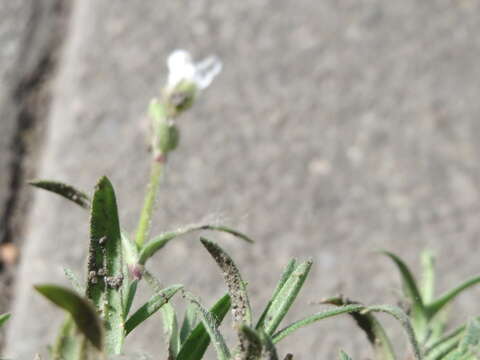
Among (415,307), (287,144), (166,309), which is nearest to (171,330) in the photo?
(166,309)

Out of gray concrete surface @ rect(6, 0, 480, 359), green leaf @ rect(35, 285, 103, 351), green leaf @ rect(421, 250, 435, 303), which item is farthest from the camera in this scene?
gray concrete surface @ rect(6, 0, 480, 359)

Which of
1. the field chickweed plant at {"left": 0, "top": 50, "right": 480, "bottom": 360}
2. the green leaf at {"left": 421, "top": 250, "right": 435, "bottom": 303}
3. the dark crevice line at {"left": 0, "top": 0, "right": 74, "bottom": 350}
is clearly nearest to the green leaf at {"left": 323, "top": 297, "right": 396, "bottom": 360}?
the field chickweed plant at {"left": 0, "top": 50, "right": 480, "bottom": 360}

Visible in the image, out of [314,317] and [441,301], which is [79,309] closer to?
[314,317]

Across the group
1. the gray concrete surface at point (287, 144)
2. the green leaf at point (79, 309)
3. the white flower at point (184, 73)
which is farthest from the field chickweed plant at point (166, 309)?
the gray concrete surface at point (287, 144)

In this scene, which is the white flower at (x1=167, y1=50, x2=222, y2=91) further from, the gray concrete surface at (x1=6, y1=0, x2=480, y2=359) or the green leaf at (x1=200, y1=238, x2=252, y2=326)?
the gray concrete surface at (x1=6, y1=0, x2=480, y2=359)

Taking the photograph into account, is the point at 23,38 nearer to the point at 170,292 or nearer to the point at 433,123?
the point at 433,123
